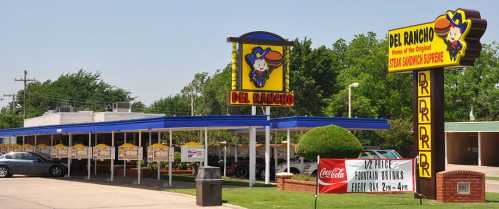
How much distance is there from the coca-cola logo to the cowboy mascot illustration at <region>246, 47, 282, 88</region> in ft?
29.9

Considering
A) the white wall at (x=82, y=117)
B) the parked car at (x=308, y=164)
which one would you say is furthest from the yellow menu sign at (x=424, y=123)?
the white wall at (x=82, y=117)

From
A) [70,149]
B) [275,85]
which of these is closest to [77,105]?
[70,149]

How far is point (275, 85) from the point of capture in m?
33.0

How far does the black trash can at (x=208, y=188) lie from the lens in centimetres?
Answer: 2108

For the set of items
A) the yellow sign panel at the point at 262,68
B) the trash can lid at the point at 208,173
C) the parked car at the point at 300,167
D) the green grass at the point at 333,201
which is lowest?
the green grass at the point at 333,201

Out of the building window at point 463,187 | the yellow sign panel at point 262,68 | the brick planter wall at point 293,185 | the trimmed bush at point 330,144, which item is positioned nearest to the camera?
the building window at point 463,187

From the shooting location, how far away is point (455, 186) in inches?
880

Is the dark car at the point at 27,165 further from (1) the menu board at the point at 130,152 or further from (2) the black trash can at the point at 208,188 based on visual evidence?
(2) the black trash can at the point at 208,188

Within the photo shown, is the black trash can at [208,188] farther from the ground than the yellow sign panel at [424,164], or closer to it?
closer to it

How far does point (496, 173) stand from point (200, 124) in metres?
26.3

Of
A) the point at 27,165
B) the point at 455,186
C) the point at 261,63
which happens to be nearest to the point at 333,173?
the point at 455,186

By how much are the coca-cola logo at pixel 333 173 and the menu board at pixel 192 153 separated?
731 centimetres

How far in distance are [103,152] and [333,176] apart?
1536cm

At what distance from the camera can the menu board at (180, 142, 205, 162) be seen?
29719 millimetres
